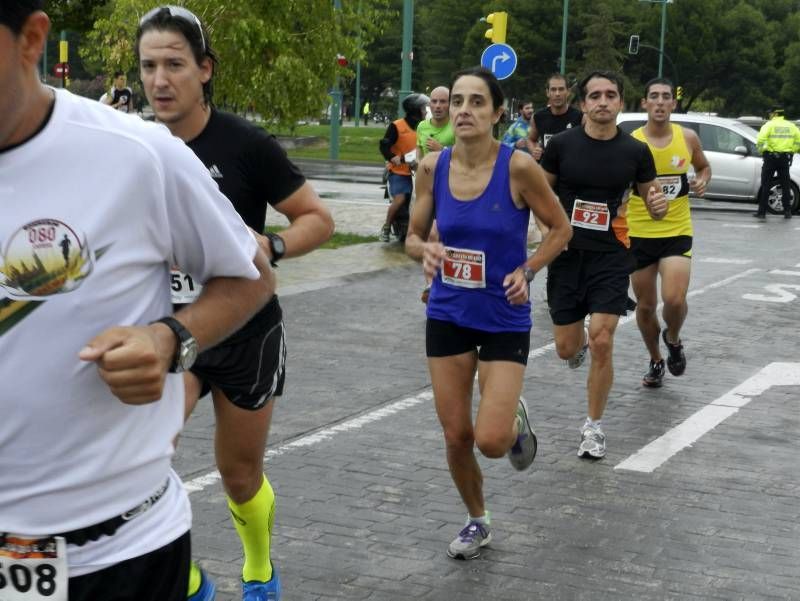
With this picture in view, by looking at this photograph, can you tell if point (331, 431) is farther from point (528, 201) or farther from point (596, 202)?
point (528, 201)

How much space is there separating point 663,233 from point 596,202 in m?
Answer: 1.53

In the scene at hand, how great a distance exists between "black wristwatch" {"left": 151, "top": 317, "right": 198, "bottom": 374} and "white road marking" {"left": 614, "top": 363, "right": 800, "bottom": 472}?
16.0 feet

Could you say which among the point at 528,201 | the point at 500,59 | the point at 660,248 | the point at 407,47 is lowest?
the point at 660,248

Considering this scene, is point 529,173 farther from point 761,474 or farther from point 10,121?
point 10,121

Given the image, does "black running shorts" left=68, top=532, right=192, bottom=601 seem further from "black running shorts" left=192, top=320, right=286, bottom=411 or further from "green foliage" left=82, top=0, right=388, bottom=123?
"green foliage" left=82, top=0, right=388, bottom=123

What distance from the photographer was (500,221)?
556cm

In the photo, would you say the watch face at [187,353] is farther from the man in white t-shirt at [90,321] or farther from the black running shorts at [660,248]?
the black running shorts at [660,248]

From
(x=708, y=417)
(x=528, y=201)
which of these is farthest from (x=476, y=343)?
(x=708, y=417)

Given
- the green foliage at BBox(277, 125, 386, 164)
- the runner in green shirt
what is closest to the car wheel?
the runner in green shirt

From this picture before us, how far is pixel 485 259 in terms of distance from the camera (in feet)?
18.3

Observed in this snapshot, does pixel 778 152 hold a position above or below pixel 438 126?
below

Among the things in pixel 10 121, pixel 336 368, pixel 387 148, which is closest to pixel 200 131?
pixel 10 121

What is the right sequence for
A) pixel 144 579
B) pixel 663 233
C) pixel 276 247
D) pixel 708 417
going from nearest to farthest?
pixel 144 579 → pixel 276 247 → pixel 708 417 → pixel 663 233

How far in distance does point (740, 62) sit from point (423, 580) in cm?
8049
